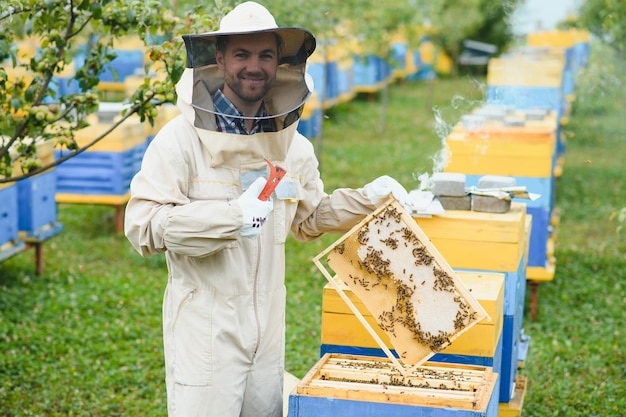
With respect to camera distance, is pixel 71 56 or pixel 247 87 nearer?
pixel 247 87

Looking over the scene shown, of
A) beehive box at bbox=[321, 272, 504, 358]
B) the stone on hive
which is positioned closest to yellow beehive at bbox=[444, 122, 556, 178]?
the stone on hive

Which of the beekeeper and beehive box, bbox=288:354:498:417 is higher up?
the beekeeper

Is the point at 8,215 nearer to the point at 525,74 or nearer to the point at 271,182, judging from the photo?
the point at 271,182

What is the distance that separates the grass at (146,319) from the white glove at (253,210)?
72.3 inches

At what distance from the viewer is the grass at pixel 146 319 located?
5191mm

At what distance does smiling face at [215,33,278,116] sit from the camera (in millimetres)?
2941

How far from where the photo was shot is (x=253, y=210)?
9.21 ft

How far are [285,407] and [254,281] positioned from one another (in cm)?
82

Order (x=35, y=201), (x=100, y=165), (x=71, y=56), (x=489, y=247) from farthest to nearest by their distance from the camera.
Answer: (x=100, y=165), (x=35, y=201), (x=71, y=56), (x=489, y=247)

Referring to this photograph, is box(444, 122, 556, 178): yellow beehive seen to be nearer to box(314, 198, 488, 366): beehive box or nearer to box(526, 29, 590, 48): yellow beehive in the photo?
box(314, 198, 488, 366): beehive box

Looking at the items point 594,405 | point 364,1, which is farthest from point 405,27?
point 594,405

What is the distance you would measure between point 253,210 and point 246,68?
0.48m

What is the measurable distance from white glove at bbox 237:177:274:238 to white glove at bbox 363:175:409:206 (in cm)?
48

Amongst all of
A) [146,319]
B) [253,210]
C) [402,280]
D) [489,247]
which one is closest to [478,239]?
[489,247]
